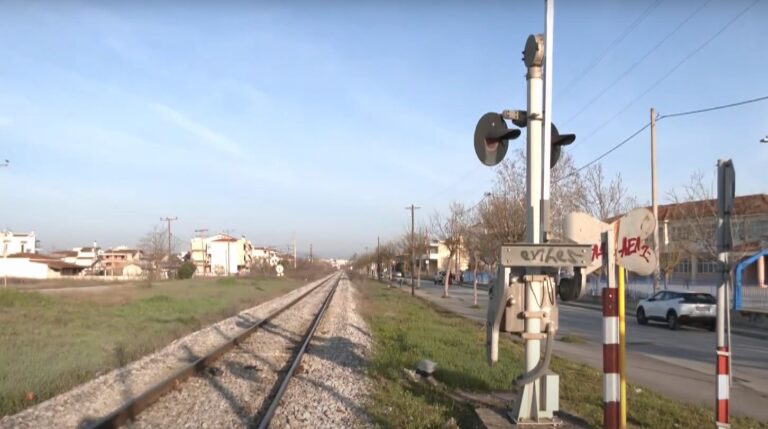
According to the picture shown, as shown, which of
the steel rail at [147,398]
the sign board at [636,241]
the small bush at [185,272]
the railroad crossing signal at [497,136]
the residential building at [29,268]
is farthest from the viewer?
the residential building at [29,268]

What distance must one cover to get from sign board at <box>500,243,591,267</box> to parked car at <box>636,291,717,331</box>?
20.6 meters

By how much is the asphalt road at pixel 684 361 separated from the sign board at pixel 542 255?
5188 millimetres

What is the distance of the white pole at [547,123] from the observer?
21.0 ft

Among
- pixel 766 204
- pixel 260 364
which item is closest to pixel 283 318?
pixel 260 364

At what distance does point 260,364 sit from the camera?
1327 cm

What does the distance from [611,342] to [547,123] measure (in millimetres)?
2259

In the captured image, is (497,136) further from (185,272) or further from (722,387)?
(185,272)

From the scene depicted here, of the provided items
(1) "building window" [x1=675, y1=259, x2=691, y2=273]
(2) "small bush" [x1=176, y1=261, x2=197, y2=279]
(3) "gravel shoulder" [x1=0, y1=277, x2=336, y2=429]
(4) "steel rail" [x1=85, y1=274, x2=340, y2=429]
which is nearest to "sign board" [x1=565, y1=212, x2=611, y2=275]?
(4) "steel rail" [x1=85, y1=274, x2=340, y2=429]

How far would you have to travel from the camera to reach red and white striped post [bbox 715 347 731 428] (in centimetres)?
595

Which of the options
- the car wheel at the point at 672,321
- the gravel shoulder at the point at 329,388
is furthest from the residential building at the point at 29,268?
the car wheel at the point at 672,321

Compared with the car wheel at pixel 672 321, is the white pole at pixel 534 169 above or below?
above

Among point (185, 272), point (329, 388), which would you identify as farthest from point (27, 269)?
point (329, 388)

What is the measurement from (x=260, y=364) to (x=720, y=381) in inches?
367

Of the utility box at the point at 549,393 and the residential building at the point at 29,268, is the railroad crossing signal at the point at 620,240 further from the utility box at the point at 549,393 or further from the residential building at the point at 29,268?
the residential building at the point at 29,268
